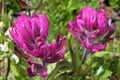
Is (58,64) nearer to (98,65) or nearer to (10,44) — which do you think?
(10,44)

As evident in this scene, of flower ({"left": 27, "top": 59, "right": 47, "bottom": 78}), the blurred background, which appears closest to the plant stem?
the blurred background

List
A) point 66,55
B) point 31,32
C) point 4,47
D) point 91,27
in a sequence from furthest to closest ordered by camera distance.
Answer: point 66,55
point 4,47
point 91,27
point 31,32

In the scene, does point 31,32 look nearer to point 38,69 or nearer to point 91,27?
point 38,69

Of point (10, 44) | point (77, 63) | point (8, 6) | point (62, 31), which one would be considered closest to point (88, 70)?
point (77, 63)

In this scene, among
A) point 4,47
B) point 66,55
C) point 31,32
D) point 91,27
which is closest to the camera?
point 31,32

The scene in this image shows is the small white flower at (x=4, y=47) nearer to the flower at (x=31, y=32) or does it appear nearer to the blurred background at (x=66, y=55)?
the blurred background at (x=66, y=55)

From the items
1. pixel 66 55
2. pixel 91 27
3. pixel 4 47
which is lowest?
pixel 66 55

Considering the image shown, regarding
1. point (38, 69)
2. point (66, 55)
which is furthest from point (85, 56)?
point (38, 69)
